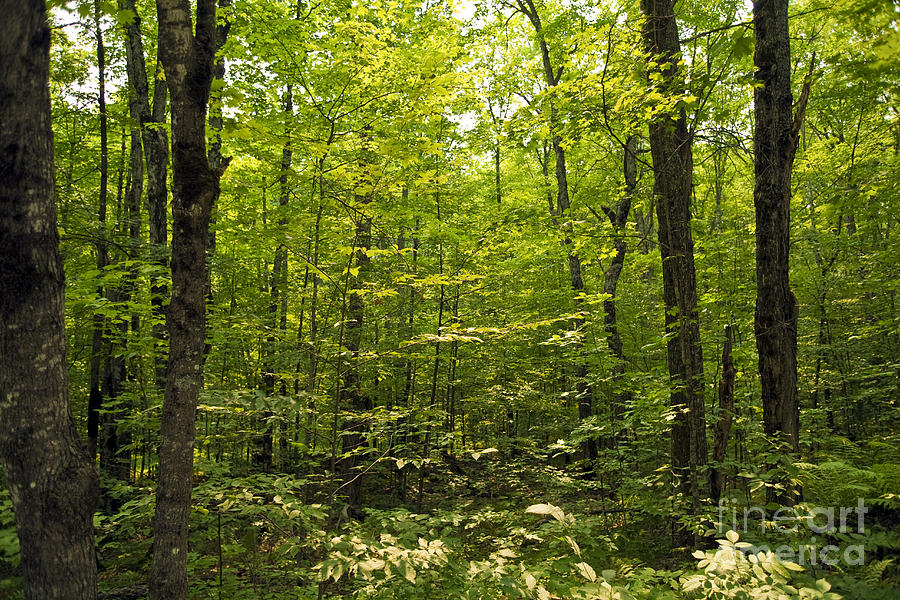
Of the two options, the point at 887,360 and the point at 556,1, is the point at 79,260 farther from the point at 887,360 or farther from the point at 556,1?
the point at 887,360

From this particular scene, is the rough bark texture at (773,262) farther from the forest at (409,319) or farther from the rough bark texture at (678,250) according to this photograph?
the rough bark texture at (678,250)

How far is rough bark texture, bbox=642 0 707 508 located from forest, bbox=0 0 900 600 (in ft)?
0.19

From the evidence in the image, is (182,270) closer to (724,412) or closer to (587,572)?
(587,572)

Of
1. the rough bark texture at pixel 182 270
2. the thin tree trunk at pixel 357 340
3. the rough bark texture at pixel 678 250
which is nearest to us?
the rough bark texture at pixel 182 270

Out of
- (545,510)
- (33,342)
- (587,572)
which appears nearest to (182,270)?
(33,342)

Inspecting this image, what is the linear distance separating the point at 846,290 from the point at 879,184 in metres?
6.50

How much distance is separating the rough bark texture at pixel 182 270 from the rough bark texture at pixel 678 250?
13.3 feet

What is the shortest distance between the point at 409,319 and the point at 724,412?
6.69 meters

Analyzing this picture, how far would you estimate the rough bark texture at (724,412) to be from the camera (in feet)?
17.1

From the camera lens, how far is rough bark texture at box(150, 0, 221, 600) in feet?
10.1

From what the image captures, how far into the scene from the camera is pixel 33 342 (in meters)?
2.29

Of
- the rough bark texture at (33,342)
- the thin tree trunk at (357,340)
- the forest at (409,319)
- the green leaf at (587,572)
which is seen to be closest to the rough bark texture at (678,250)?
the forest at (409,319)

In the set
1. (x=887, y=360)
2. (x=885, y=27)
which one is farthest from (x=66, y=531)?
(x=887, y=360)

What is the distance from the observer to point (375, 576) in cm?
284
